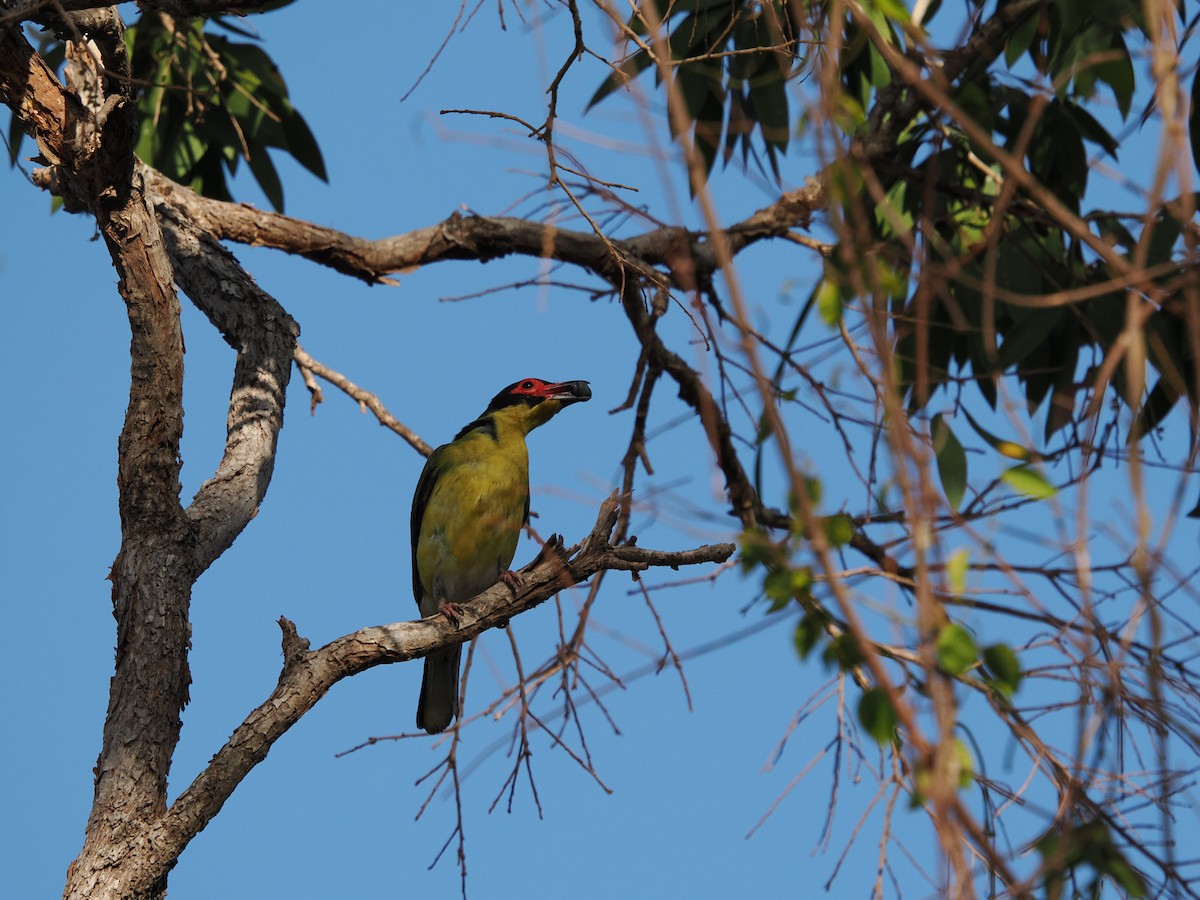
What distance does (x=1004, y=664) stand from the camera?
1.74 metres

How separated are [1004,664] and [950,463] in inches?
102

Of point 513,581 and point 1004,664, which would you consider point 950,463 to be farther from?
point 1004,664

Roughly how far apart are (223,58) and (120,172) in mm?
3401

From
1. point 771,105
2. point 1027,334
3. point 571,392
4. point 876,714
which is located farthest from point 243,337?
point 876,714

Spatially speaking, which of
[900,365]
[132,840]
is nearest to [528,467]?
[900,365]

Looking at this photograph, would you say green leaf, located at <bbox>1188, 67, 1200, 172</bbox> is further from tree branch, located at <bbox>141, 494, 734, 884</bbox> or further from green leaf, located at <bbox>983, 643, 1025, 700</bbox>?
green leaf, located at <bbox>983, 643, 1025, 700</bbox>

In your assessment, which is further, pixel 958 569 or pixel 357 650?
pixel 357 650

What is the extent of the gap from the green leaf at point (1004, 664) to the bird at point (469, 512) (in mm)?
3975

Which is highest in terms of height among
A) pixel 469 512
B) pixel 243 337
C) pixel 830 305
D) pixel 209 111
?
pixel 209 111

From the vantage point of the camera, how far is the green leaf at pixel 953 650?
160 cm

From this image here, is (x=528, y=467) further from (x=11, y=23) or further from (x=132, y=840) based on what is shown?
(x=11, y=23)

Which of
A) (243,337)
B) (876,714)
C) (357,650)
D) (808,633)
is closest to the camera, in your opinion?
(876,714)

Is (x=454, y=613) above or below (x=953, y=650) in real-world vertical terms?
above

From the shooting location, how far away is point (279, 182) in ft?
23.5
